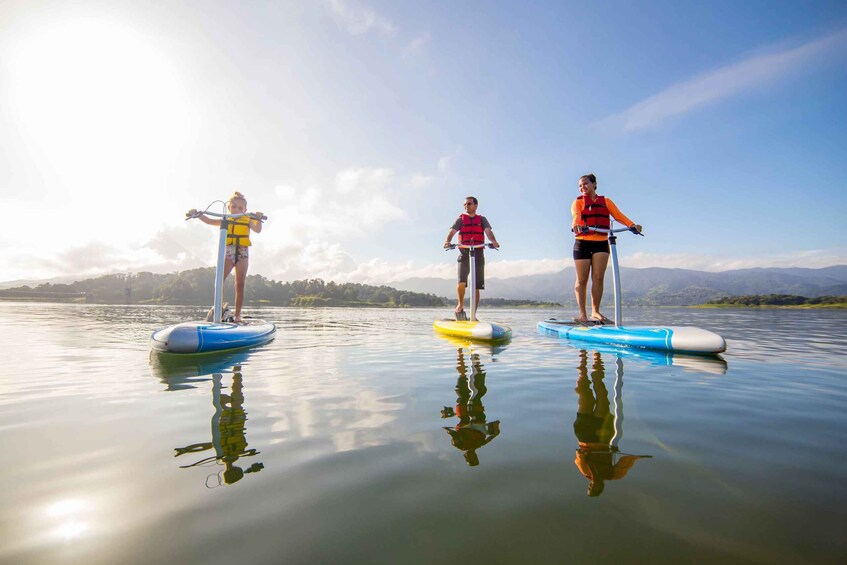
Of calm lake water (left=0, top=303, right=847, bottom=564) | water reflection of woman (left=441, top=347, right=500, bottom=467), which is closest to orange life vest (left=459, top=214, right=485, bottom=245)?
water reflection of woman (left=441, top=347, right=500, bottom=467)

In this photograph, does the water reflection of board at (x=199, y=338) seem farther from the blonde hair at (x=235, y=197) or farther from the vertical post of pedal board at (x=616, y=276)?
the vertical post of pedal board at (x=616, y=276)

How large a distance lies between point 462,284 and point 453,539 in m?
11.7

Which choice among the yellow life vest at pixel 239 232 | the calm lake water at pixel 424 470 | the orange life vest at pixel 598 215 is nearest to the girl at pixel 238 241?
the yellow life vest at pixel 239 232

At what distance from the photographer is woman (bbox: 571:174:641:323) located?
1073 centimetres

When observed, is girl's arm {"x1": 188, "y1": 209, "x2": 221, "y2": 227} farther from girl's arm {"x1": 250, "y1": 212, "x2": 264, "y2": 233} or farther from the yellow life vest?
girl's arm {"x1": 250, "y1": 212, "x2": 264, "y2": 233}

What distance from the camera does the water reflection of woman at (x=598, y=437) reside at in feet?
8.23

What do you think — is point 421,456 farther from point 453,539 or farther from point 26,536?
point 26,536

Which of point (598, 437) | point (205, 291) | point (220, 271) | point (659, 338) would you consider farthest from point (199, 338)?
point (205, 291)

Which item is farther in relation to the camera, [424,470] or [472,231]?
[472,231]

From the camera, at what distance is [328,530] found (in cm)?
190

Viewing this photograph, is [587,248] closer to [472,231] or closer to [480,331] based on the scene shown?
[472,231]

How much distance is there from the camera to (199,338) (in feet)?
24.9

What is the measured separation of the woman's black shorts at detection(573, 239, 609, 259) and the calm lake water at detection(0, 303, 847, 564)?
612 centimetres

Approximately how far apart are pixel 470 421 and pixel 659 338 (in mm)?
6580
